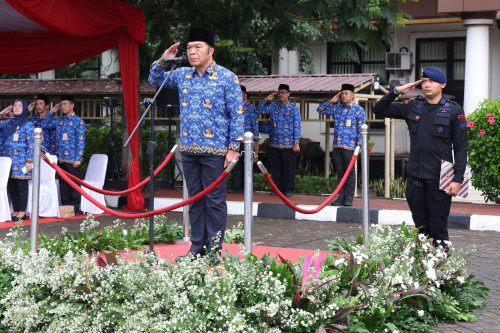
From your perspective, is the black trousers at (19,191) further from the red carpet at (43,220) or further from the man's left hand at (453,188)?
the man's left hand at (453,188)

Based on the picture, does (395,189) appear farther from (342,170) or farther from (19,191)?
(19,191)

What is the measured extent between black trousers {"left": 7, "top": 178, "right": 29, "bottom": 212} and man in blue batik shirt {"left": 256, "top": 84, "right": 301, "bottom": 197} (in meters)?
4.54

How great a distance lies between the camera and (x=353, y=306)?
5305 mm

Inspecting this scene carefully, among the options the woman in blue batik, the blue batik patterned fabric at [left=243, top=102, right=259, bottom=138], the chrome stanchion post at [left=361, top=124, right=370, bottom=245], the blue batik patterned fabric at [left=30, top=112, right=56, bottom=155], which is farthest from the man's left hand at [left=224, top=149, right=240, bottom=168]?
the blue batik patterned fabric at [left=243, top=102, right=259, bottom=138]

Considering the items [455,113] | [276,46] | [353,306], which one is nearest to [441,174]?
[455,113]

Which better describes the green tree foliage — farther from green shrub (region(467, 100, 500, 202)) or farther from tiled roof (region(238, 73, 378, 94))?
green shrub (region(467, 100, 500, 202))

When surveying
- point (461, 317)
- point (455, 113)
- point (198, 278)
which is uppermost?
point (455, 113)

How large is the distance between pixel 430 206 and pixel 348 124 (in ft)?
19.3

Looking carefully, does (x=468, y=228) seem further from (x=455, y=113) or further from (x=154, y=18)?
(x=154, y=18)

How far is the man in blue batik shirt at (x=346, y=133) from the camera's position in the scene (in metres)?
12.8

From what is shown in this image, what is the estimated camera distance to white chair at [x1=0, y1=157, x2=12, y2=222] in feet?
37.9

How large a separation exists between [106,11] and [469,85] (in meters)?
7.33

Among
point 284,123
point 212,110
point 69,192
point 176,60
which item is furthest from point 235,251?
point 284,123

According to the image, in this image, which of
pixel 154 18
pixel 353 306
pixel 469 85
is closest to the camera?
pixel 353 306
